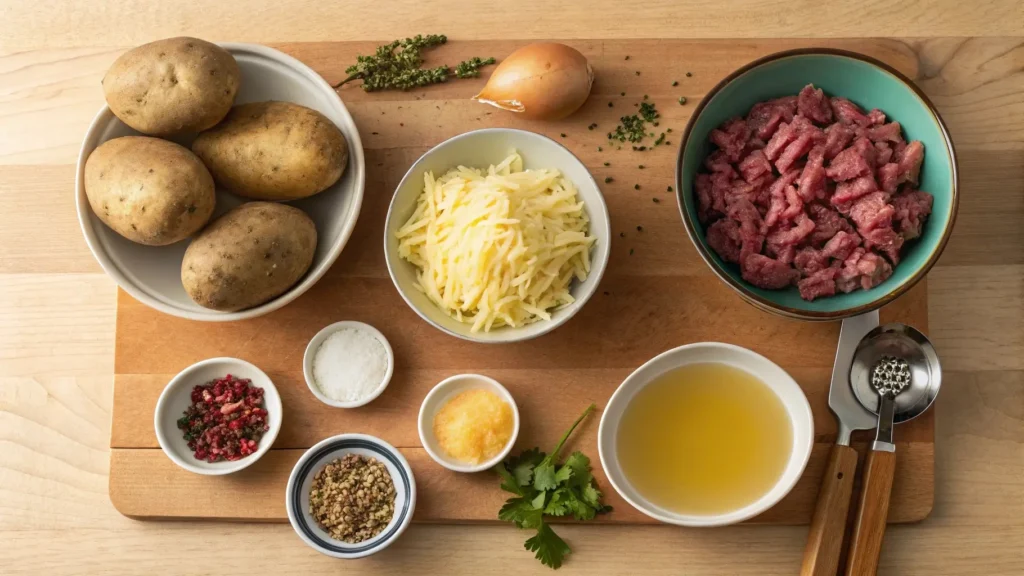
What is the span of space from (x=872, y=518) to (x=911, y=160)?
2.92 ft

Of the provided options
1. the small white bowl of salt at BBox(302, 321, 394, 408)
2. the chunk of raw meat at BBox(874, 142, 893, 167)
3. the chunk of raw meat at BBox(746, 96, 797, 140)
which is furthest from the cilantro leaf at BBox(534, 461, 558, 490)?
the chunk of raw meat at BBox(874, 142, 893, 167)

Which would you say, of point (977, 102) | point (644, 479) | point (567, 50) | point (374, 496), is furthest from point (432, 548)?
point (977, 102)

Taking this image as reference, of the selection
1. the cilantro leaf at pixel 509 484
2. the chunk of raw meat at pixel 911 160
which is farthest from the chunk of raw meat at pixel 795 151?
the cilantro leaf at pixel 509 484

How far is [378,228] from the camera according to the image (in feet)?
7.12

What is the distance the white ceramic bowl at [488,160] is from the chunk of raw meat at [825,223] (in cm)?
49

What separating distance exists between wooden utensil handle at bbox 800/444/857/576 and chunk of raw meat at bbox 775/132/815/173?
73cm

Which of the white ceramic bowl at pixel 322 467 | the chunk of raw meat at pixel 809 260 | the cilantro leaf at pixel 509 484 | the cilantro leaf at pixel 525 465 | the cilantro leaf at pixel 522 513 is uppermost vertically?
the chunk of raw meat at pixel 809 260

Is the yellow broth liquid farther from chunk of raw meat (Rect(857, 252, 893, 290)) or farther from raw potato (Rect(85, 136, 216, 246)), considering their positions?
raw potato (Rect(85, 136, 216, 246))

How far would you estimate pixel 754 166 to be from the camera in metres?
1.95

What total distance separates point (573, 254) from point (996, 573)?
1.40 meters

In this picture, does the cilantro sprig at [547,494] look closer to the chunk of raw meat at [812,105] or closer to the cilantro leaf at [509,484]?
the cilantro leaf at [509,484]

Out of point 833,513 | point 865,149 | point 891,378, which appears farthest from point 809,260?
point 833,513

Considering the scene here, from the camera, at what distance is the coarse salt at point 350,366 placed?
2.10 m

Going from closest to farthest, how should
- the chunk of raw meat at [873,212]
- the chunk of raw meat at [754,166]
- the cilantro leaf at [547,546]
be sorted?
the chunk of raw meat at [873,212], the chunk of raw meat at [754,166], the cilantro leaf at [547,546]
